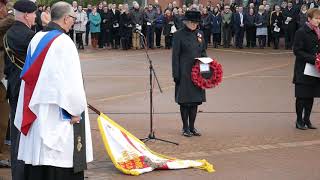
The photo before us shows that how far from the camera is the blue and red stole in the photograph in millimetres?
5277

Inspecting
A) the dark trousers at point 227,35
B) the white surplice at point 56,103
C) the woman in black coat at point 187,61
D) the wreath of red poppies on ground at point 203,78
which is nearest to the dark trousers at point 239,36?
the dark trousers at point 227,35

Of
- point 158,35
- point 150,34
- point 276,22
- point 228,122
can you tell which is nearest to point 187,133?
point 228,122

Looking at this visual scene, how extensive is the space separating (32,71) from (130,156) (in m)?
2.65

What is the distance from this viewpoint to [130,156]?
7.63 m

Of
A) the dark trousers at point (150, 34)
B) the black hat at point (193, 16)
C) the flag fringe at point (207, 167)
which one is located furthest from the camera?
the dark trousers at point (150, 34)

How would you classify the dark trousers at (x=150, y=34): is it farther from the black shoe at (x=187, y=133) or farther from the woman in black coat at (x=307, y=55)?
the black shoe at (x=187, y=133)

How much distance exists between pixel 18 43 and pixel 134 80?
10.2 metres

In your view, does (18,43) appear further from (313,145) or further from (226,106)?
(226,106)

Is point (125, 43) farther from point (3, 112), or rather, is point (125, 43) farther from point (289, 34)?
point (3, 112)

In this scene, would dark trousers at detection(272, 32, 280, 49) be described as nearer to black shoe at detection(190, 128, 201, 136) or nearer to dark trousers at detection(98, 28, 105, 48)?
dark trousers at detection(98, 28, 105, 48)

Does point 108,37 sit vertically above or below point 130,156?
below

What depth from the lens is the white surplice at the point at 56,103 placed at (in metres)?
5.18

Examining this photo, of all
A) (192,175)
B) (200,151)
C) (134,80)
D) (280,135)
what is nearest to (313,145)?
(280,135)

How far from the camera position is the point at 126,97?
13.7m
